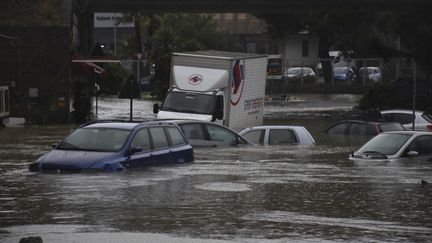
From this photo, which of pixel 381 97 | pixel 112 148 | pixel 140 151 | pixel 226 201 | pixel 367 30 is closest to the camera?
pixel 226 201

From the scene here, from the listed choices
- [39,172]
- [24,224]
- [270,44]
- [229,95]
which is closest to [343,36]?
[270,44]

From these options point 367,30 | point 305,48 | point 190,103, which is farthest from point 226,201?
point 305,48

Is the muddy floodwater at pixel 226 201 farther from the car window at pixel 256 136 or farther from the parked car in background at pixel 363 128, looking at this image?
the parked car in background at pixel 363 128

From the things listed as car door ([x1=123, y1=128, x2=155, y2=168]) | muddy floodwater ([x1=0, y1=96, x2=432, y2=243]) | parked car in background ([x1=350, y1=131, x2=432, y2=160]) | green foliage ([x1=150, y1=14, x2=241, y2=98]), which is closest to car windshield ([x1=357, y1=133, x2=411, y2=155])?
parked car in background ([x1=350, y1=131, x2=432, y2=160])

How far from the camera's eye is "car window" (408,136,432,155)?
24422 mm

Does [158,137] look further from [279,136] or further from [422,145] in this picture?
[279,136]

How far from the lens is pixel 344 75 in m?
76.8

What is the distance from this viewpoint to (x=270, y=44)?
113 metres

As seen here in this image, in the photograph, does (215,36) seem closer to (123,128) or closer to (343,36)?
(343,36)

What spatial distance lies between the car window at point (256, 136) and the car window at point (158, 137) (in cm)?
843

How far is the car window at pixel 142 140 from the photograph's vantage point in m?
20.2

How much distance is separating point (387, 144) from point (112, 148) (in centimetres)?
812

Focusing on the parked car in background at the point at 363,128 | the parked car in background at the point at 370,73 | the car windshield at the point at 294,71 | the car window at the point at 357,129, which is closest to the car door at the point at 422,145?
the parked car in background at the point at 363,128

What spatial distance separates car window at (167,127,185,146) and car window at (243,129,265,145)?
25.1ft
